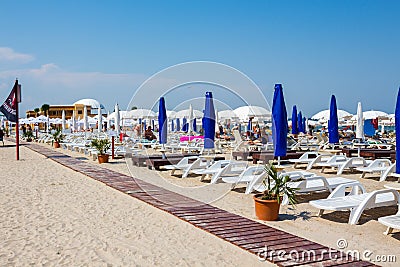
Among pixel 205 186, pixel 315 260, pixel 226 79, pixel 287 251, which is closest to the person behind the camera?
pixel 315 260

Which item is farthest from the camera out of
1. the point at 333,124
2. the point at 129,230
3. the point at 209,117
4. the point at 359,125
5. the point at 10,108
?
the point at 10,108

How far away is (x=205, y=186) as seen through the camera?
25.2 ft

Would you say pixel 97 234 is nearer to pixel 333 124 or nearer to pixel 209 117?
pixel 209 117

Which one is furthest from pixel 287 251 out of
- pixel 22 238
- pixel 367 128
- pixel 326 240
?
pixel 367 128

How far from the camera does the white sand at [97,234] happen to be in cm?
374

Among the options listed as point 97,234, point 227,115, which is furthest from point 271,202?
point 227,115

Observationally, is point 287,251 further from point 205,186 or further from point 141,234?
point 205,186

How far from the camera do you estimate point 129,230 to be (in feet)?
15.6

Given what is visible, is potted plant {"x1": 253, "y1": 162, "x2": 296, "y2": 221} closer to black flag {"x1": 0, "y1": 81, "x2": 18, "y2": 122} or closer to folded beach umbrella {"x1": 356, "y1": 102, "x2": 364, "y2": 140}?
folded beach umbrella {"x1": 356, "y1": 102, "x2": 364, "y2": 140}

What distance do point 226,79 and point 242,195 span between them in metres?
2.53

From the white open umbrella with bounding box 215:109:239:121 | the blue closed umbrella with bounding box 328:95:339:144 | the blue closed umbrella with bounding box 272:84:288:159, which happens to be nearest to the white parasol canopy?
the white open umbrella with bounding box 215:109:239:121

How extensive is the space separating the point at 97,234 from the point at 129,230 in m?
0.36

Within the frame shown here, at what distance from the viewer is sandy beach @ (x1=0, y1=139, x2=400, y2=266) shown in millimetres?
3811

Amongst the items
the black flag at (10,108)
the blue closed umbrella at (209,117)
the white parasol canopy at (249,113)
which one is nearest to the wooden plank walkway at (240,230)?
the blue closed umbrella at (209,117)
